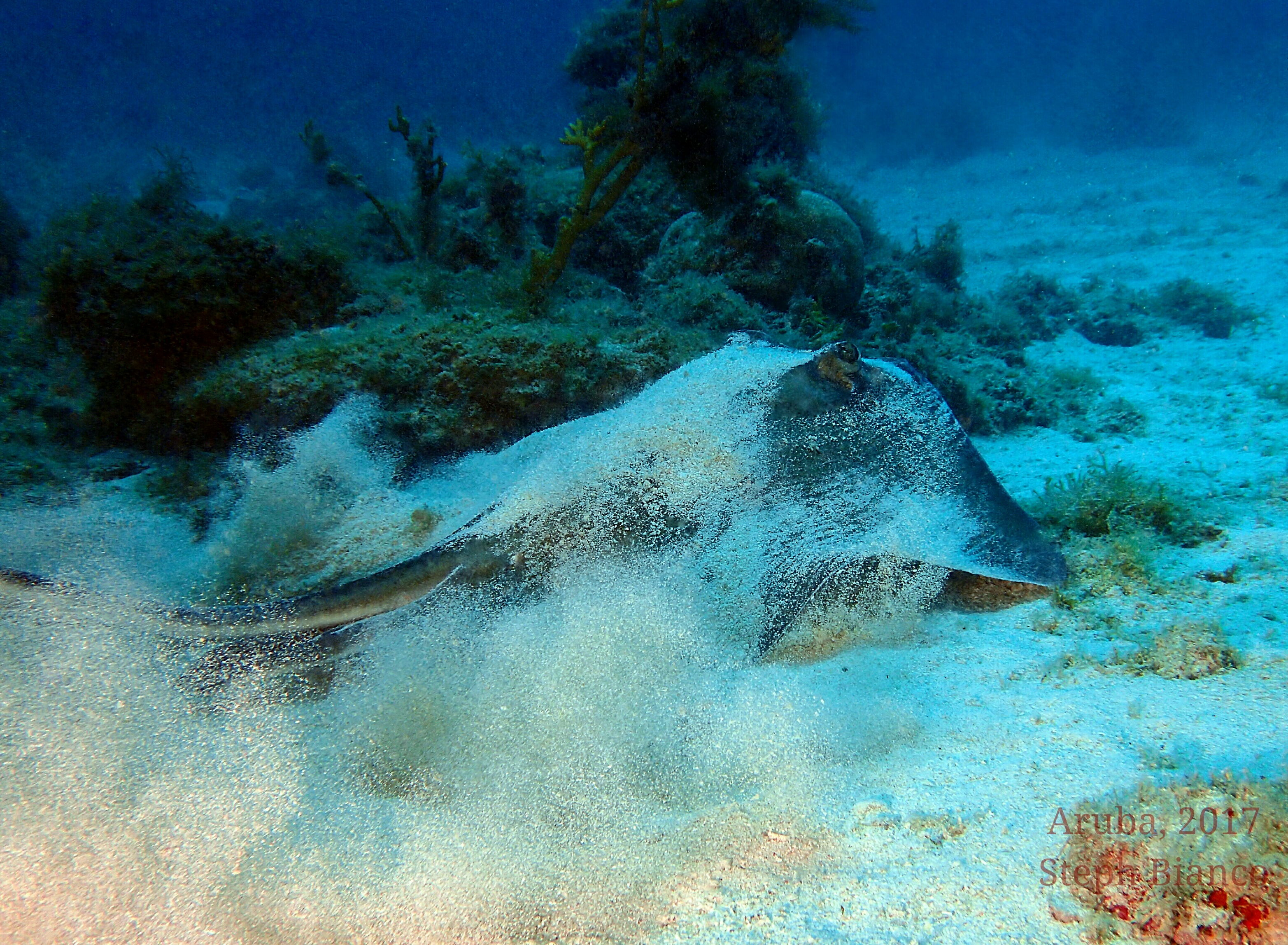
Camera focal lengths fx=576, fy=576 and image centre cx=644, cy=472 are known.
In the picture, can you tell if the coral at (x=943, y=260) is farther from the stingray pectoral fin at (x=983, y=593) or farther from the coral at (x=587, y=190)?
the stingray pectoral fin at (x=983, y=593)

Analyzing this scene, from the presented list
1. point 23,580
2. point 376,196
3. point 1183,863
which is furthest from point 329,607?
point 376,196

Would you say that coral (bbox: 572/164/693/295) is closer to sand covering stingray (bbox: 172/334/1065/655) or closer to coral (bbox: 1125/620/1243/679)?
sand covering stingray (bbox: 172/334/1065/655)

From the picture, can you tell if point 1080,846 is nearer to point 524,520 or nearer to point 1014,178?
point 524,520

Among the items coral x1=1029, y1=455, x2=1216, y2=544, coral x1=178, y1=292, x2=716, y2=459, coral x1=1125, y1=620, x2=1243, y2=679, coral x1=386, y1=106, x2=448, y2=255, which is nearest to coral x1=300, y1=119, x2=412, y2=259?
coral x1=386, y1=106, x2=448, y2=255

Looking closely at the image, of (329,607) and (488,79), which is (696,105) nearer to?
(329,607)

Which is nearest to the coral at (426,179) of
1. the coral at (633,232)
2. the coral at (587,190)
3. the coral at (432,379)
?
the coral at (633,232)

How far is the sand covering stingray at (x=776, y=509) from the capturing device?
2850 millimetres

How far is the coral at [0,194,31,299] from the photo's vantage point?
644 cm

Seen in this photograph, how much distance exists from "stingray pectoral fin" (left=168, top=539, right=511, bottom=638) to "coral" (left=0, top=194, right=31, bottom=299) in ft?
21.6

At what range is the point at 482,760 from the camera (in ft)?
7.50

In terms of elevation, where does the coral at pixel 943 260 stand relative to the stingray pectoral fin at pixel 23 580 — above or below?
above

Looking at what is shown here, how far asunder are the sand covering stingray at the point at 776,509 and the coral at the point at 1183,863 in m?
1.23

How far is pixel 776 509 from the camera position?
327 cm

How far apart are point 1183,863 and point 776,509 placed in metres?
2.07
